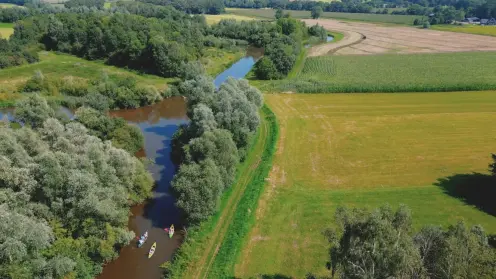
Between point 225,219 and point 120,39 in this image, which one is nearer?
point 225,219

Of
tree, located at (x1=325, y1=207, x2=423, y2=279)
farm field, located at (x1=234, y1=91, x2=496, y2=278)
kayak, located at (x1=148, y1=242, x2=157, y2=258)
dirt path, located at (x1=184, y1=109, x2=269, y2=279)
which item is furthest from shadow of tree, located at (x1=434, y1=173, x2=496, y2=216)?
kayak, located at (x1=148, y1=242, x2=157, y2=258)

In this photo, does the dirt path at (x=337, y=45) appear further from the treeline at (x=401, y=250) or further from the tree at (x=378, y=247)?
the tree at (x=378, y=247)

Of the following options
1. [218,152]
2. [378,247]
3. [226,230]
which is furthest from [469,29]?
[378,247]

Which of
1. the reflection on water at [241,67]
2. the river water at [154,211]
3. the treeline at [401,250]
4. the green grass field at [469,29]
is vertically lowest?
the reflection on water at [241,67]

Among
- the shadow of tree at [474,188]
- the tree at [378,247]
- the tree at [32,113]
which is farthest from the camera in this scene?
the tree at [32,113]

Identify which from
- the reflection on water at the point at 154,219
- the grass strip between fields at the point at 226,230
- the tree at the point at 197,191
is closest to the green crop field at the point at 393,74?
the reflection on water at the point at 154,219

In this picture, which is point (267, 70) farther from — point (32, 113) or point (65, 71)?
point (32, 113)

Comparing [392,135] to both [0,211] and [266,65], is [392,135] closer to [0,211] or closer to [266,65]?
[266,65]

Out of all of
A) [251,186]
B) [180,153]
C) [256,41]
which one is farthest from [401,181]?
[256,41]
